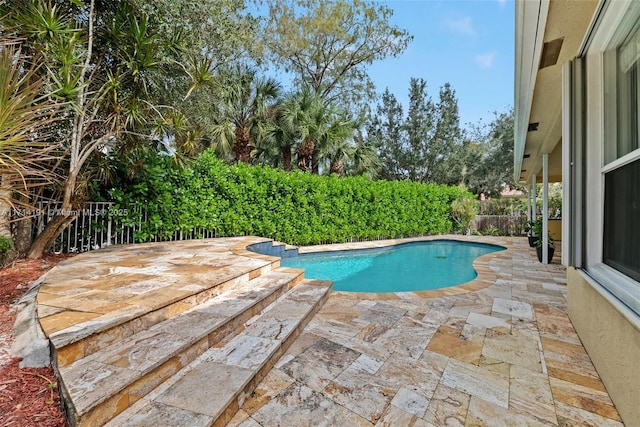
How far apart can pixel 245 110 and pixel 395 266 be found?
8.62 metres

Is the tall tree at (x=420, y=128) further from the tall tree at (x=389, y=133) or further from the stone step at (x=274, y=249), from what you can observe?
the stone step at (x=274, y=249)

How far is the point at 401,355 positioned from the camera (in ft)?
8.54

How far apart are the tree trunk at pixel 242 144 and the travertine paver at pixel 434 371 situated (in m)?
9.80

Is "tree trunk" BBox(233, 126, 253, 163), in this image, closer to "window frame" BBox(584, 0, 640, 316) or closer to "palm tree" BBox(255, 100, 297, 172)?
"palm tree" BBox(255, 100, 297, 172)

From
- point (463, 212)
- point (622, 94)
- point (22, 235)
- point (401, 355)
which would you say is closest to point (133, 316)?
point (401, 355)

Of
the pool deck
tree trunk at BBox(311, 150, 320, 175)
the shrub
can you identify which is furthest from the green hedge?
the pool deck

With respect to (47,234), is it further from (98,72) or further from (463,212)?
(463,212)

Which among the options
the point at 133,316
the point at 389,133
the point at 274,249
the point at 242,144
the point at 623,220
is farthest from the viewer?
the point at 389,133

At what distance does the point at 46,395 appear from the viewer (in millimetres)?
1773

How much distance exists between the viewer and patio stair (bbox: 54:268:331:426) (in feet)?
5.41

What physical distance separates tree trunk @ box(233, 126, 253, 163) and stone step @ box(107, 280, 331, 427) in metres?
10.2

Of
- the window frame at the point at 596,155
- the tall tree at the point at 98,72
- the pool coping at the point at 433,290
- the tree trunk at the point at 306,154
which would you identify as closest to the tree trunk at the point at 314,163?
the tree trunk at the point at 306,154

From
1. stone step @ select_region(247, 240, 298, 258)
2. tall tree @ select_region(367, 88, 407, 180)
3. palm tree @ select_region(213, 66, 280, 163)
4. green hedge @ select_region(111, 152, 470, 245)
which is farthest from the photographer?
tall tree @ select_region(367, 88, 407, 180)

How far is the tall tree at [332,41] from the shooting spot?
1591cm
